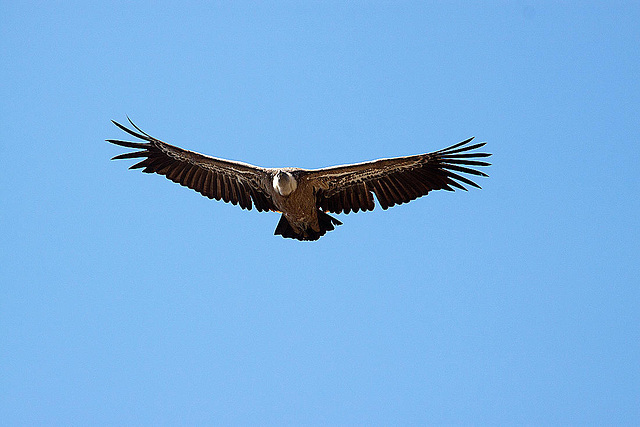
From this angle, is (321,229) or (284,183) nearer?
(284,183)

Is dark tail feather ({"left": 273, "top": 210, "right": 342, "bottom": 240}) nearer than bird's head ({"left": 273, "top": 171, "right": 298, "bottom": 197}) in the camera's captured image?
No

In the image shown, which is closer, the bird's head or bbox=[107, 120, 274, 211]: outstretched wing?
the bird's head

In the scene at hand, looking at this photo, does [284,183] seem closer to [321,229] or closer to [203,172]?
[321,229]

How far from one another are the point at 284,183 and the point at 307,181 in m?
0.62

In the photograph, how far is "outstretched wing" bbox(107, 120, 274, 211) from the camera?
15.7m

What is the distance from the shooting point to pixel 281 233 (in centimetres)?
1566

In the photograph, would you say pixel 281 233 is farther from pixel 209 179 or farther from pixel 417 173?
pixel 417 173

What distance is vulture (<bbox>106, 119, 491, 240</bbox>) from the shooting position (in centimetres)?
1493

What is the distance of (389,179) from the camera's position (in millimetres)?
15461

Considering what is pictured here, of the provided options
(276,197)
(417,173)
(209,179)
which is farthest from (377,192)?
(209,179)

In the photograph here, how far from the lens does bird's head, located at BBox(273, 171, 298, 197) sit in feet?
47.5

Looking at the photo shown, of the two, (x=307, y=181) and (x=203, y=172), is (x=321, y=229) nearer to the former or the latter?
(x=307, y=181)

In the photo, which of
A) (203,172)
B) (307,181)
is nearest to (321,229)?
(307,181)

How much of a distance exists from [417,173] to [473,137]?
136 centimetres
